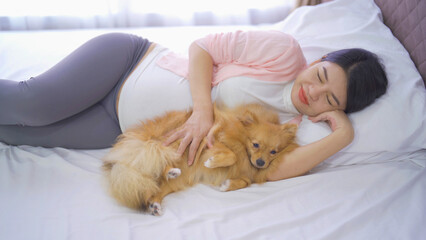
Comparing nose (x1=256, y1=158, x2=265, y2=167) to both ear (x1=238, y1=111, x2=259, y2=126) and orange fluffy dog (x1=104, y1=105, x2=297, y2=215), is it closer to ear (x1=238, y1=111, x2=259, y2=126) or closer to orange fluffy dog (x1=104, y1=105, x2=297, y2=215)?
orange fluffy dog (x1=104, y1=105, x2=297, y2=215)

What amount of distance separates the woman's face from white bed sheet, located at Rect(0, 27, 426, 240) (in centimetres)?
34

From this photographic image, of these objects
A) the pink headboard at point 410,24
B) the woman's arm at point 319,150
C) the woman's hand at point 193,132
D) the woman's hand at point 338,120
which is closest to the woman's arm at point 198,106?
the woman's hand at point 193,132

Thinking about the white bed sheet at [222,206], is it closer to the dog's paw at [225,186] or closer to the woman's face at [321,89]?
the dog's paw at [225,186]

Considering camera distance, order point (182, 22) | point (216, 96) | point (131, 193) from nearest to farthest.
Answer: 1. point (131, 193)
2. point (216, 96)
3. point (182, 22)

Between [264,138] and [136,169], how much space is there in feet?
2.09

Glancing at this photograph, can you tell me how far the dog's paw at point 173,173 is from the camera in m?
1.29

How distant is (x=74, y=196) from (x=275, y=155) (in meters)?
0.96

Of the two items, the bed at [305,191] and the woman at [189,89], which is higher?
the woman at [189,89]

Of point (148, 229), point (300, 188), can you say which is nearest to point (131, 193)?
point (148, 229)

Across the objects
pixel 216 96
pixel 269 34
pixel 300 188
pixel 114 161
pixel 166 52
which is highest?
pixel 269 34

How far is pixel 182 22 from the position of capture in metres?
2.60

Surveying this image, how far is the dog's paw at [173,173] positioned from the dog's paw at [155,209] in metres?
0.14

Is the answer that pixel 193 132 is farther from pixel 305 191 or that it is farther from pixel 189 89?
pixel 305 191

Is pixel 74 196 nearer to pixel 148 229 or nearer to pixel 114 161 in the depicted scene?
pixel 114 161
